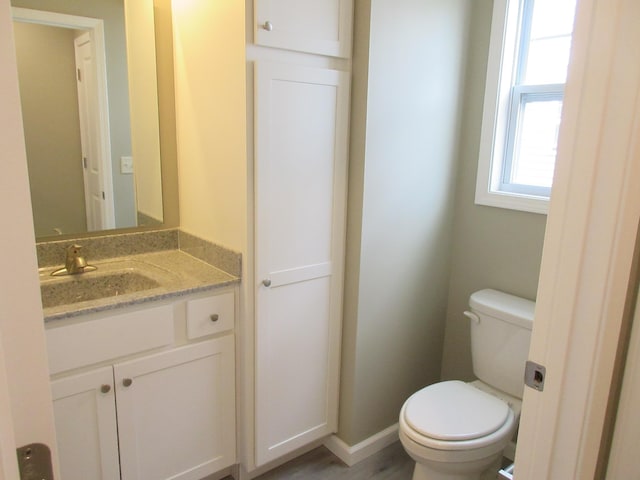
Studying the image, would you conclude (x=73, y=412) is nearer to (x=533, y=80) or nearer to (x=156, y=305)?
(x=156, y=305)

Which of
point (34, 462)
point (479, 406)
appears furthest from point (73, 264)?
point (479, 406)

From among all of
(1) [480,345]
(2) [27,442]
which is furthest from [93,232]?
(1) [480,345]

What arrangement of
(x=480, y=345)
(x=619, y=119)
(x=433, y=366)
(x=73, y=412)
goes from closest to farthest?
(x=619, y=119), (x=73, y=412), (x=480, y=345), (x=433, y=366)

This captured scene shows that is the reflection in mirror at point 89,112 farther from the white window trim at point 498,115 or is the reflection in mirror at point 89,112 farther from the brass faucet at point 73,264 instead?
the white window trim at point 498,115

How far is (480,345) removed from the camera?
2068 millimetres

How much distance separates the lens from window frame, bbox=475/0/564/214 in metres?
2.05

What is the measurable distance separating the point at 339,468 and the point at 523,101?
182cm

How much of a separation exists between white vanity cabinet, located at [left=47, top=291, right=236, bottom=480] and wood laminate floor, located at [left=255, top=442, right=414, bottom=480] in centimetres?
28

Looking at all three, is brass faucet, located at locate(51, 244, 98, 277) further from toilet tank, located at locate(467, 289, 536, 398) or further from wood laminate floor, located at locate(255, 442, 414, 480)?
toilet tank, located at locate(467, 289, 536, 398)

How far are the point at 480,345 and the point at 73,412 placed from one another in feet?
5.17

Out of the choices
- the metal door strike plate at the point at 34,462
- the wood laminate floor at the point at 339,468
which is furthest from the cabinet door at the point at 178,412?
the metal door strike plate at the point at 34,462

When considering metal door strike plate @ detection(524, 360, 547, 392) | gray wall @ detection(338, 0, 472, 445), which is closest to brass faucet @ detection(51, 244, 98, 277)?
gray wall @ detection(338, 0, 472, 445)

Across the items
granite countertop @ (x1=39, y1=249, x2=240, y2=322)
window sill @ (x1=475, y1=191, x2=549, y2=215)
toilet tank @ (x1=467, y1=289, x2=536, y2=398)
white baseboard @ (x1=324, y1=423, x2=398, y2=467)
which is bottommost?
white baseboard @ (x1=324, y1=423, x2=398, y2=467)

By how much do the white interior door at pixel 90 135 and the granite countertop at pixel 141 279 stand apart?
21cm
